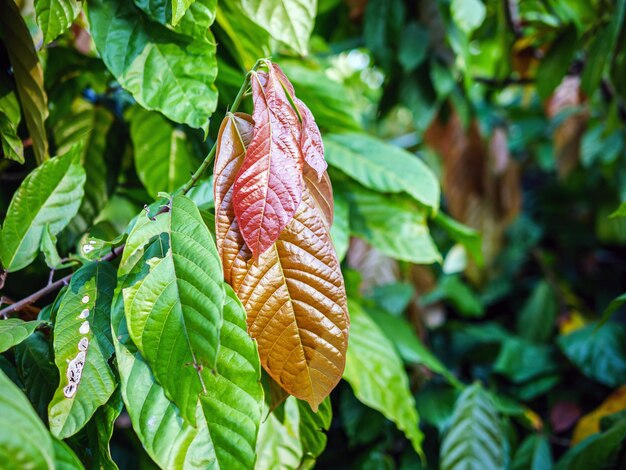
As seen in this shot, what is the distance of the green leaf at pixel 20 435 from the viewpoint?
303 millimetres

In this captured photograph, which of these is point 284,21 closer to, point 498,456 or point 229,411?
point 229,411

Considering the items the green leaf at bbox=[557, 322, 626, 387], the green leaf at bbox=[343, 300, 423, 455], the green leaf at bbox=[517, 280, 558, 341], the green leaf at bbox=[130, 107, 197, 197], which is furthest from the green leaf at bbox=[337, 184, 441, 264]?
the green leaf at bbox=[517, 280, 558, 341]

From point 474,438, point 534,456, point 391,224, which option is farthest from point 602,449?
point 391,224

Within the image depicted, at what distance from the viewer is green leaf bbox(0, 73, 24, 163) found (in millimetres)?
578

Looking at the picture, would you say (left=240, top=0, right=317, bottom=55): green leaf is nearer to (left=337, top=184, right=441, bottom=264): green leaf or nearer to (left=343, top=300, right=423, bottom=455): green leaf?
(left=337, top=184, right=441, bottom=264): green leaf

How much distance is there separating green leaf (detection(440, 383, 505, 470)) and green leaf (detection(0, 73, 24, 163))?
78 centimetres

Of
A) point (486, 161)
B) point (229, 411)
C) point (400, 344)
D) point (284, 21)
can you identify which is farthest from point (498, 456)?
point (486, 161)

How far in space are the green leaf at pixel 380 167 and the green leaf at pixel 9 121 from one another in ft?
1.29

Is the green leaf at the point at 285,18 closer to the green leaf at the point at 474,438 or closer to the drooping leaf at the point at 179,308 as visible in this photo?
the drooping leaf at the point at 179,308

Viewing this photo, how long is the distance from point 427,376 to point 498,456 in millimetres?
286

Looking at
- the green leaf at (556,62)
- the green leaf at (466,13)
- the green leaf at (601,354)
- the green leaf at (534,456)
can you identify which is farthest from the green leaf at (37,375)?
the green leaf at (601,354)

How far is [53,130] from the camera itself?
78cm

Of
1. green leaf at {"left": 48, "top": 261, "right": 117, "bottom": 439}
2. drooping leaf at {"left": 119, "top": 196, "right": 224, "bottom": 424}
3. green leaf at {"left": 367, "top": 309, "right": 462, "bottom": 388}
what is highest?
drooping leaf at {"left": 119, "top": 196, "right": 224, "bottom": 424}

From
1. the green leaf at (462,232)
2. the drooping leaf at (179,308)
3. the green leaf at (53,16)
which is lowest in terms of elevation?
the green leaf at (462,232)
